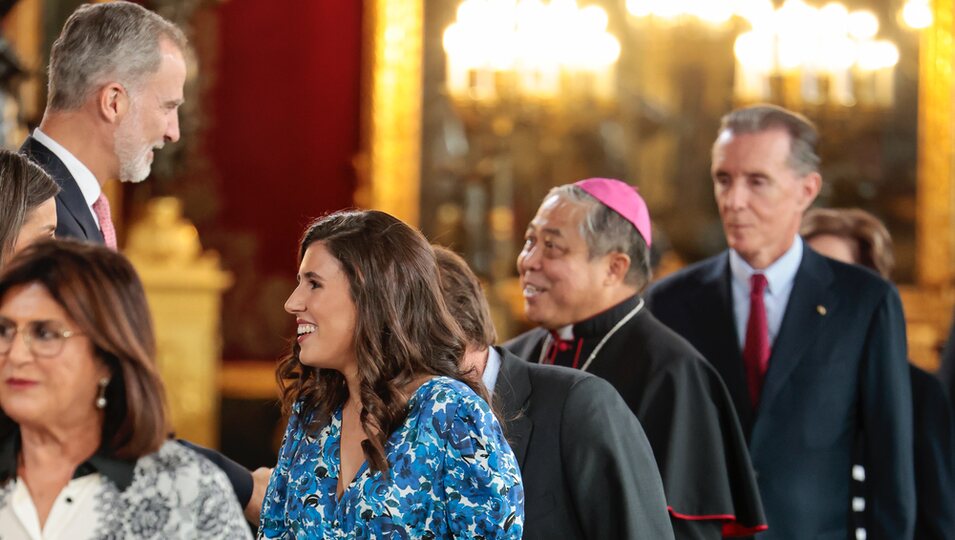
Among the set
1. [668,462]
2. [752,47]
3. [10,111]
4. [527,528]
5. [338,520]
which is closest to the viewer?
[338,520]

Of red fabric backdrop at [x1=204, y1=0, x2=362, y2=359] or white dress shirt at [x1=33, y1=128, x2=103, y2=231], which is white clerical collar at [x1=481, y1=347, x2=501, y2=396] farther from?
red fabric backdrop at [x1=204, y1=0, x2=362, y2=359]

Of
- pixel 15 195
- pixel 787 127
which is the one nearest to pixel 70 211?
pixel 15 195

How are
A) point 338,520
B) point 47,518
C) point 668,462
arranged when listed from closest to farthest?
1. point 47,518
2. point 338,520
3. point 668,462

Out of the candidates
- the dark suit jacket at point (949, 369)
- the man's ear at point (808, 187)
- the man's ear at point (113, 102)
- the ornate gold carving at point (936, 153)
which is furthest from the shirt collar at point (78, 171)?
the ornate gold carving at point (936, 153)

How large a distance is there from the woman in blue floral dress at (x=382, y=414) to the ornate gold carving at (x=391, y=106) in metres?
7.58

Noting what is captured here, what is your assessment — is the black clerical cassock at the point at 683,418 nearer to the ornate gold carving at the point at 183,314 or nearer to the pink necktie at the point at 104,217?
the pink necktie at the point at 104,217

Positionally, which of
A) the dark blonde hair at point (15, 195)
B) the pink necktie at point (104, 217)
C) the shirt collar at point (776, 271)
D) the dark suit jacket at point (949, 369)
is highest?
the dark blonde hair at point (15, 195)

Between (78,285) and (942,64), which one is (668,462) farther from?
(942,64)

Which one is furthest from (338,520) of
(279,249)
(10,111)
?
(279,249)

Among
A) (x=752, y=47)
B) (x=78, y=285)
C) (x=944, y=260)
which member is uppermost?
(x=752, y=47)

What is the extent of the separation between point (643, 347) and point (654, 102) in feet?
24.4

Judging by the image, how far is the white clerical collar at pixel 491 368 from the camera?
10.9 ft

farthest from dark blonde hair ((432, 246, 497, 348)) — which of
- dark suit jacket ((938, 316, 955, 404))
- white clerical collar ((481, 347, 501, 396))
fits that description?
dark suit jacket ((938, 316, 955, 404))

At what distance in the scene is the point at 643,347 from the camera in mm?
3877
